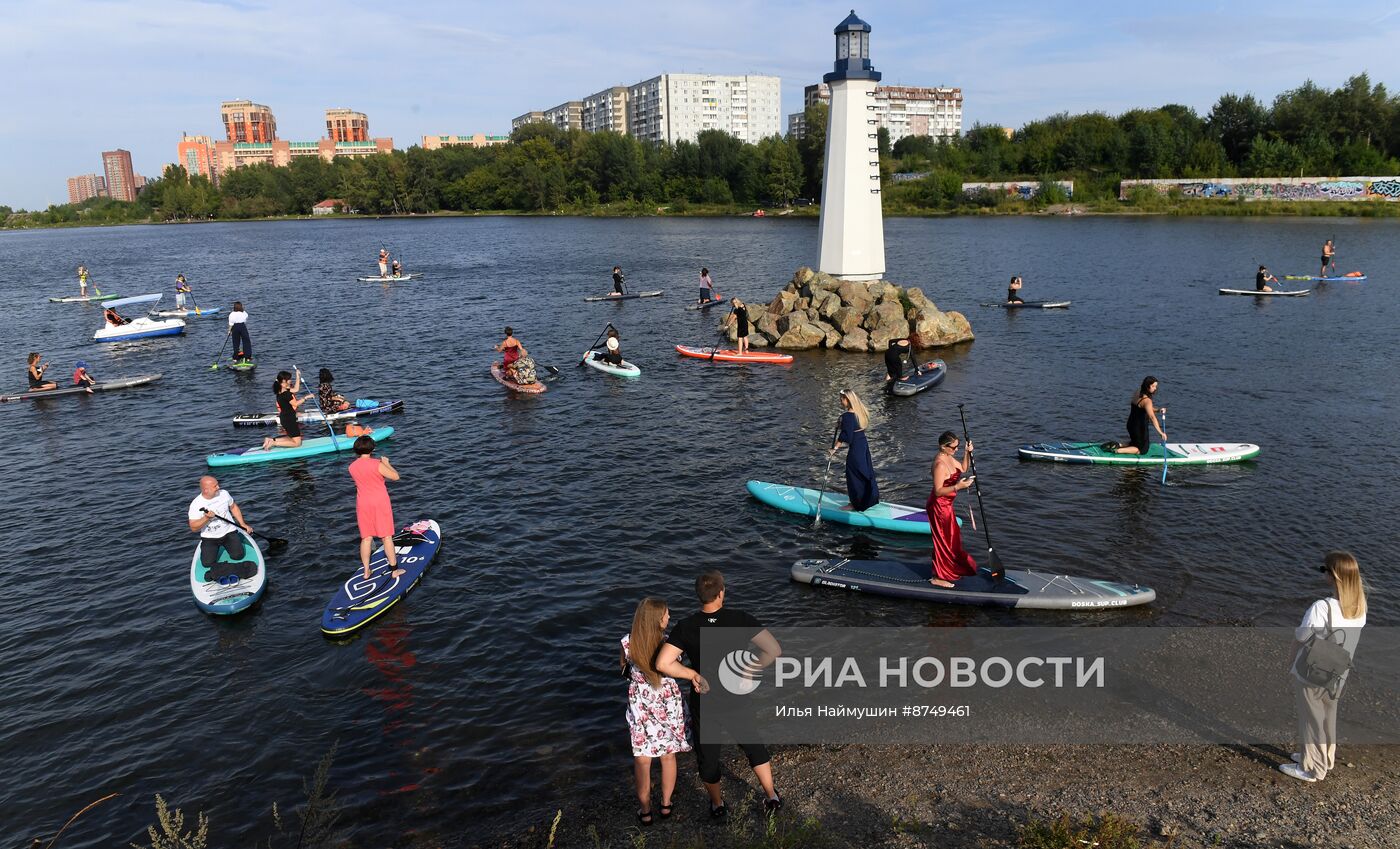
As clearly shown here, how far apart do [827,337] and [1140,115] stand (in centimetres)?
11572

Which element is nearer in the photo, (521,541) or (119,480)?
(521,541)

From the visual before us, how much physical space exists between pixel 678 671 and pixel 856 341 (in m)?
26.7

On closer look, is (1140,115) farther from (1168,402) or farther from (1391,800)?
(1391,800)

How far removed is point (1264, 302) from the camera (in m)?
41.3

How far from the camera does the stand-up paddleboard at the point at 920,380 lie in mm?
25297

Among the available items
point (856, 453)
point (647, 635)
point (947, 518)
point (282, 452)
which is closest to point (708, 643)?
point (647, 635)

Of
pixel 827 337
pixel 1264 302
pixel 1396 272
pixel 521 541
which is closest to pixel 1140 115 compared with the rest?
pixel 1396 272

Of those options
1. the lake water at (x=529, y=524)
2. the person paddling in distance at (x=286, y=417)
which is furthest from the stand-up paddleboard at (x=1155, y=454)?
the person paddling in distance at (x=286, y=417)

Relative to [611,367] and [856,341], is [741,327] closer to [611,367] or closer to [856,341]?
[856,341]

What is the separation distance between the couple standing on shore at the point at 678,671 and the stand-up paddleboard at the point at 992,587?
18.8 ft

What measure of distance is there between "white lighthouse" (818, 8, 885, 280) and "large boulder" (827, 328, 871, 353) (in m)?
4.98

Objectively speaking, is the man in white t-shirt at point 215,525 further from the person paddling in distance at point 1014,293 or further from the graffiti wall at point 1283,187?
the graffiti wall at point 1283,187

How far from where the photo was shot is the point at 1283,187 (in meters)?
100

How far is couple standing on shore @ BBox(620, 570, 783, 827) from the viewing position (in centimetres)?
702
